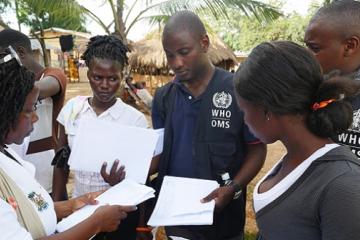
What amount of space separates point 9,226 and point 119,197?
645 millimetres

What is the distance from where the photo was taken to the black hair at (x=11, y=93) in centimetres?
124

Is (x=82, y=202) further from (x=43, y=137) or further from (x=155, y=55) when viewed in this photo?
(x=155, y=55)

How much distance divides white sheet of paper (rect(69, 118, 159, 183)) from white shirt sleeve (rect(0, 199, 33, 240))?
30.4 inches

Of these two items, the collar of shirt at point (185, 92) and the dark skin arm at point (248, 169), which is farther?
the collar of shirt at point (185, 92)

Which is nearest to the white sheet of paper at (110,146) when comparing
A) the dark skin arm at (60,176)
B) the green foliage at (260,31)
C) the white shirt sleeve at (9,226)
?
the dark skin arm at (60,176)

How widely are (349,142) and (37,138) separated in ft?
6.20

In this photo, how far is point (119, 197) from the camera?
170 centimetres

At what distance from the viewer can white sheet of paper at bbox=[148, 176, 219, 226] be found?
→ 1557mm

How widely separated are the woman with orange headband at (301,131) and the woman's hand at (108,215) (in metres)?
0.67

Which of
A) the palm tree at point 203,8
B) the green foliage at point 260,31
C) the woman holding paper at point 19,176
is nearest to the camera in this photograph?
the woman holding paper at point 19,176

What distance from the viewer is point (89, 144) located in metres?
1.91

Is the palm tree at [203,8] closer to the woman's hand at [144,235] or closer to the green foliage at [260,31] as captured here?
the woman's hand at [144,235]

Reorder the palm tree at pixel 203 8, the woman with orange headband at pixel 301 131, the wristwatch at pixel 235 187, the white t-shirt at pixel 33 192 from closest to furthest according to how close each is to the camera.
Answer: the woman with orange headband at pixel 301 131 → the white t-shirt at pixel 33 192 → the wristwatch at pixel 235 187 → the palm tree at pixel 203 8

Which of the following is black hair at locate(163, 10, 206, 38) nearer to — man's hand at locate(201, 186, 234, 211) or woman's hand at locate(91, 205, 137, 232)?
man's hand at locate(201, 186, 234, 211)
